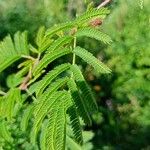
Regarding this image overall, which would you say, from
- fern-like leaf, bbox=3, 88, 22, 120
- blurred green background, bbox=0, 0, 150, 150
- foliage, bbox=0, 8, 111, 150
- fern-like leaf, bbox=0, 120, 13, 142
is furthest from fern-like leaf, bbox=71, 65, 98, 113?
blurred green background, bbox=0, 0, 150, 150

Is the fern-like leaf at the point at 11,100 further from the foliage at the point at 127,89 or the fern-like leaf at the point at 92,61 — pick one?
the foliage at the point at 127,89

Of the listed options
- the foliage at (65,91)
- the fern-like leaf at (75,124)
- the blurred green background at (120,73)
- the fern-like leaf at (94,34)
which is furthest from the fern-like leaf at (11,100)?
the blurred green background at (120,73)

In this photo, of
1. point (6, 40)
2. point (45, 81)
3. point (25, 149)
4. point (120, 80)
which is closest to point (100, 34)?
point (45, 81)

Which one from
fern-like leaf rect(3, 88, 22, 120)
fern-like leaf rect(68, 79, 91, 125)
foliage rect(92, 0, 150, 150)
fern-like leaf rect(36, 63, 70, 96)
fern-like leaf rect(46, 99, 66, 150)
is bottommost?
fern-like leaf rect(46, 99, 66, 150)

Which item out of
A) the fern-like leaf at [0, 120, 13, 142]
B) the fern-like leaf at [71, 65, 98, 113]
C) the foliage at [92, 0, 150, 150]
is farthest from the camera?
the foliage at [92, 0, 150, 150]

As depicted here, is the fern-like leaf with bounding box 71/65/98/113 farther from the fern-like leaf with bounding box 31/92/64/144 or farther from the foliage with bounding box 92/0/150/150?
the foliage with bounding box 92/0/150/150
